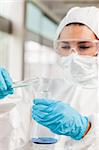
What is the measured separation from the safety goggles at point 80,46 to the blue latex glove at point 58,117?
1.30 feet

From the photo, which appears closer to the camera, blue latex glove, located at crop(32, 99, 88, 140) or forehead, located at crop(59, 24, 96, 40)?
blue latex glove, located at crop(32, 99, 88, 140)

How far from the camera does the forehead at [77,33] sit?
1.50 metres

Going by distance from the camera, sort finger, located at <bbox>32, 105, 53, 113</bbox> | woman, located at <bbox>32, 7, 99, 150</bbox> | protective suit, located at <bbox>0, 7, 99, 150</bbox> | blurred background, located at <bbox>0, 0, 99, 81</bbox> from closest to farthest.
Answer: finger, located at <bbox>32, 105, 53, 113</bbox>, protective suit, located at <bbox>0, 7, 99, 150</bbox>, woman, located at <bbox>32, 7, 99, 150</bbox>, blurred background, located at <bbox>0, 0, 99, 81</bbox>

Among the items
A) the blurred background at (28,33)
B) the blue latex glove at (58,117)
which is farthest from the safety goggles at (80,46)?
the blurred background at (28,33)

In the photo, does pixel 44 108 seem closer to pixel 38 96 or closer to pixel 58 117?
pixel 58 117

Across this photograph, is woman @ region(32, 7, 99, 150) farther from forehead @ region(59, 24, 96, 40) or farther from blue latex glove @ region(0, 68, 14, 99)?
blue latex glove @ region(0, 68, 14, 99)

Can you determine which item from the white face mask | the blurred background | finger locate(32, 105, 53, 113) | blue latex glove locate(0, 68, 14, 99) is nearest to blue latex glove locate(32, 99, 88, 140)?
finger locate(32, 105, 53, 113)

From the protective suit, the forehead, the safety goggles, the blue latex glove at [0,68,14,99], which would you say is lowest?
the protective suit

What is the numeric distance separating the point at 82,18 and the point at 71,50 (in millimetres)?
176

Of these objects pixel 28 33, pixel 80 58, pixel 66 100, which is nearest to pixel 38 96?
pixel 66 100

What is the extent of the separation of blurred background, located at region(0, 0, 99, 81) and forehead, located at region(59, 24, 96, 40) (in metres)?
1.56

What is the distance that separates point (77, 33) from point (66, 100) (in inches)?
13.2

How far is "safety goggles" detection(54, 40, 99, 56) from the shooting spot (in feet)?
4.93

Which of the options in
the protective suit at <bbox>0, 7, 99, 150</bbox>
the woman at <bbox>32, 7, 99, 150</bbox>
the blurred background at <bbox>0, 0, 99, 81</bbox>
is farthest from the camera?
the blurred background at <bbox>0, 0, 99, 81</bbox>
